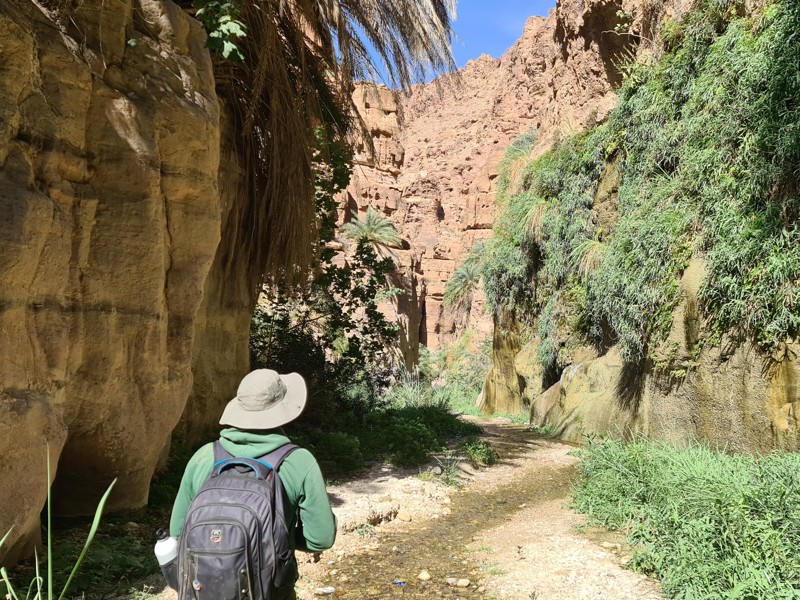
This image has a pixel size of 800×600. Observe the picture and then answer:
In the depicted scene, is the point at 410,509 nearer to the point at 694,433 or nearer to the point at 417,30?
the point at 694,433

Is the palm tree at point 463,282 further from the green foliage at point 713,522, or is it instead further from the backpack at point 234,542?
the backpack at point 234,542

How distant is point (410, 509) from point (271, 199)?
3655mm

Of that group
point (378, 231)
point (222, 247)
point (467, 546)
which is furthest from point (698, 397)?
point (378, 231)

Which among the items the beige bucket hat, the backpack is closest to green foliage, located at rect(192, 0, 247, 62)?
the beige bucket hat

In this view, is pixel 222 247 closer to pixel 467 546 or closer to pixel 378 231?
pixel 467 546

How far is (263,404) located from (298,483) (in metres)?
0.30

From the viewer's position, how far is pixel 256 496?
1.94 m

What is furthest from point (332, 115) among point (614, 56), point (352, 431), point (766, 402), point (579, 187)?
point (614, 56)

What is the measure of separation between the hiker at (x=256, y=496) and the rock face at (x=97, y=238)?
1.77 meters

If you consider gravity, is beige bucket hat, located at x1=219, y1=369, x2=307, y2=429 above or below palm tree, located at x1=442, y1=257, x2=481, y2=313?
below

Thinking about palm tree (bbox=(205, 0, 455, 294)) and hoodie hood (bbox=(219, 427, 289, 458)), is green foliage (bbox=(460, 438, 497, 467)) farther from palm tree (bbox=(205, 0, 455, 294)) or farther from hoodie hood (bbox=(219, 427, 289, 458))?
hoodie hood (bbox=(219, 427, 289, 458))

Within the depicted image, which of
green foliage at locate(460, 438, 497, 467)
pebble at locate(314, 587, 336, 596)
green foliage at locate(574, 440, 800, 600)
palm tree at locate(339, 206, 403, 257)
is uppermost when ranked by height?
palm tree at locate(339, 206, 403, 257)

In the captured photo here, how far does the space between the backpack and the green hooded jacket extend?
0.12 m

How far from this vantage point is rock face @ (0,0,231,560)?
3426 millimetres
